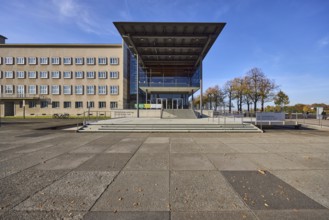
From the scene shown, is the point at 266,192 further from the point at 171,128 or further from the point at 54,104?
the point at 54,104

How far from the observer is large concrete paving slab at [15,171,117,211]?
334 cm

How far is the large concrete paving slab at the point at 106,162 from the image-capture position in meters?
5.58

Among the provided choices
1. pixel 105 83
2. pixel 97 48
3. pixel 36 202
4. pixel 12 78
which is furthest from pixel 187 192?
pixel 12 78

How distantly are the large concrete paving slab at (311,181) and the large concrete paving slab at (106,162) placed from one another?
516cm

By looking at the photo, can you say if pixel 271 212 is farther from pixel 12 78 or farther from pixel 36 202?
pixel 12 78

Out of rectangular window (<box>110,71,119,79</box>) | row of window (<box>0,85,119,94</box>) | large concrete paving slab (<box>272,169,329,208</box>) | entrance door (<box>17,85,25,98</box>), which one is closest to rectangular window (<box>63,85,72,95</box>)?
row of window (<box>0,85,119,94</box>)

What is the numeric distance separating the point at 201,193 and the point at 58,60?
5200 centimetres

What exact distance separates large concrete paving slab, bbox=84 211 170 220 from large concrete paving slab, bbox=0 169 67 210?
1.84 m

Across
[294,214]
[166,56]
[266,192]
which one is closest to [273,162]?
[266,192]

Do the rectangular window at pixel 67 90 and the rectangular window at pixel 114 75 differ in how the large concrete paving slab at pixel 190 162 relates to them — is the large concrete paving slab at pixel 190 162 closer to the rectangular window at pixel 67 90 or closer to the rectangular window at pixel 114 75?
the rectangular window at pixel 114 75

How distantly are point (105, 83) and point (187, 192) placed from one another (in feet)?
145

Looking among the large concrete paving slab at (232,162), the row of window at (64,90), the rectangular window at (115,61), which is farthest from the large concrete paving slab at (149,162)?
the rectangular window at (115,61)

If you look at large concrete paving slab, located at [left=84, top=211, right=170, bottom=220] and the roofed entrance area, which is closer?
large concrete paving slab, located at [left=84, top=211, right=170, bottom=220]

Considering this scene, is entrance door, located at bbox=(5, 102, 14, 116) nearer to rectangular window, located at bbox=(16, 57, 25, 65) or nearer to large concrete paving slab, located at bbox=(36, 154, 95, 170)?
rectangular window, located at bbox=(16, 57, 25, 65)
